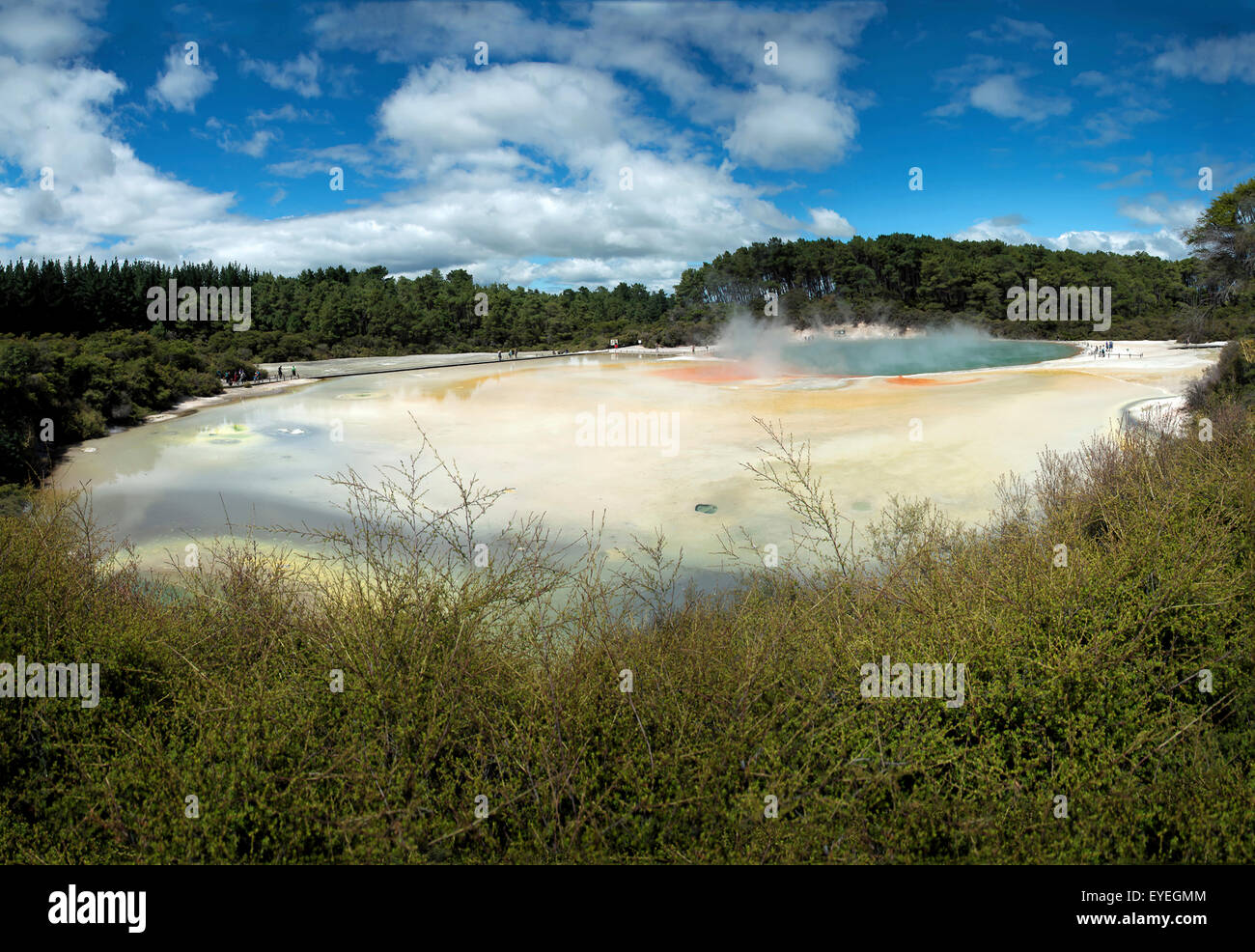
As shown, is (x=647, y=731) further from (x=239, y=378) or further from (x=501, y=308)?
(x=501, y=308)

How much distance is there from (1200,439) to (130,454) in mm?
29259

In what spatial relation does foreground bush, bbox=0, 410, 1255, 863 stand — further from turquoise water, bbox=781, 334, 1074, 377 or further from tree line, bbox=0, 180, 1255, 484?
turquoise water, bbox=781, 334, 1074, 377

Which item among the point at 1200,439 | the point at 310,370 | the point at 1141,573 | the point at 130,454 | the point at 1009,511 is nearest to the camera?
the point at 1141,573

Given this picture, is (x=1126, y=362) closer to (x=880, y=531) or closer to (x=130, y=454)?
(x=880, y=531)

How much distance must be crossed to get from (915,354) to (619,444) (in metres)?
47.4

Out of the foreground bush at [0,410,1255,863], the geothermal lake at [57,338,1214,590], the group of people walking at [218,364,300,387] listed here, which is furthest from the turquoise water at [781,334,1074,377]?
the foreground bush at [0,410,1255,863]

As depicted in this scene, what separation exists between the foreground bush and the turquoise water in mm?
42977

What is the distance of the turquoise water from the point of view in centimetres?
5138

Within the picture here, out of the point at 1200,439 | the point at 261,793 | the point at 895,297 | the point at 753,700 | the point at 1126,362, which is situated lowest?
the point at 261,793

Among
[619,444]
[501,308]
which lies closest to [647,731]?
[619,444]
